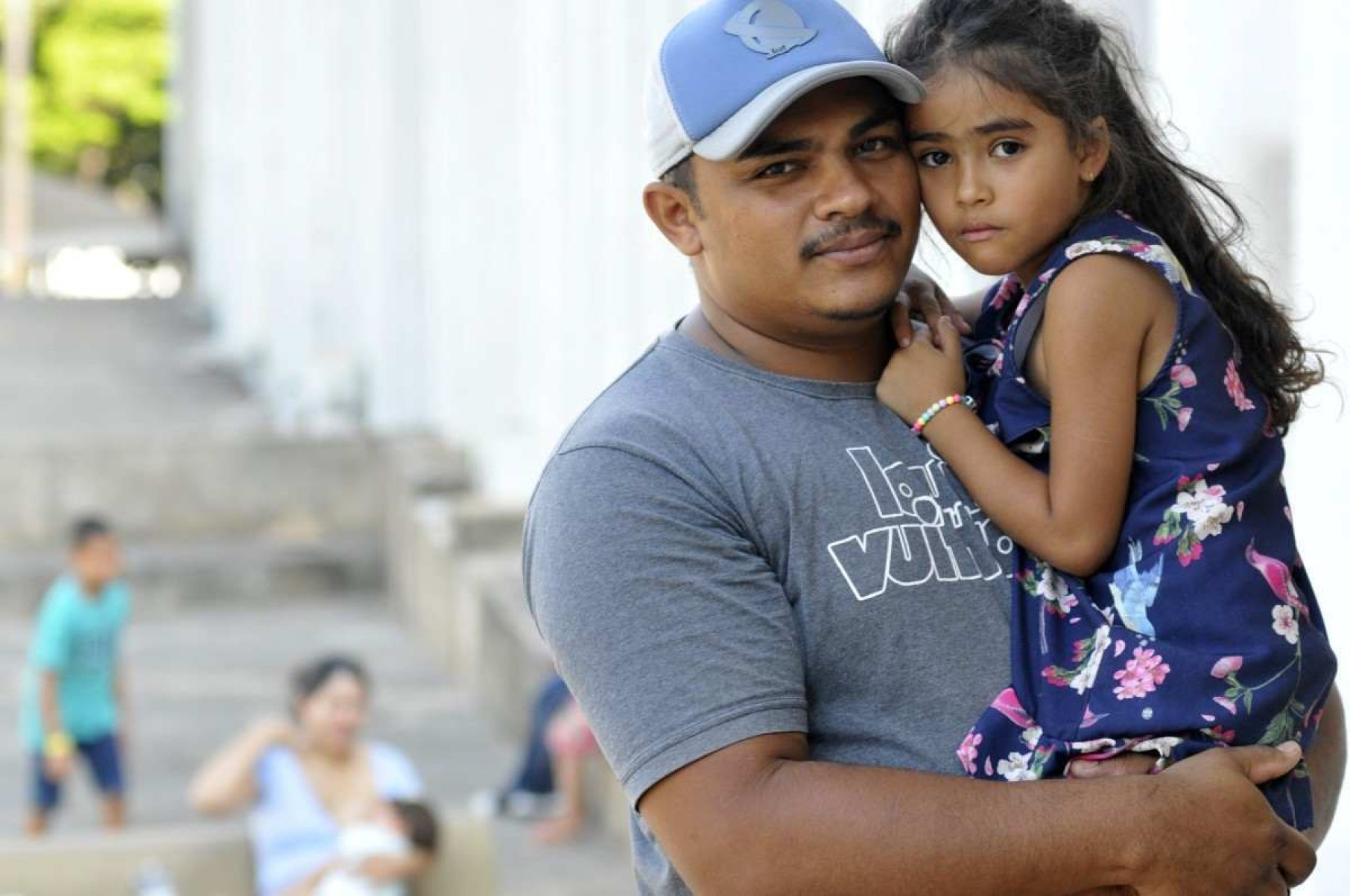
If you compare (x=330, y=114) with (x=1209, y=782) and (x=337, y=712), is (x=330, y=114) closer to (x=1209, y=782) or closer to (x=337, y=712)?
(x=337, y=712)

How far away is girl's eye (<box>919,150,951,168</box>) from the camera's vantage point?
99.7 inches

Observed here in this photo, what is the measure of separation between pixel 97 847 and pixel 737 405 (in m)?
5.14

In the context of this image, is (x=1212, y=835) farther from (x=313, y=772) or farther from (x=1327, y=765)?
(x=313, y=772)

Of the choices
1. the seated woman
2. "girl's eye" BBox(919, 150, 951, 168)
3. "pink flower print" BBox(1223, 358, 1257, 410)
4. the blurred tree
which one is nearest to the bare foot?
the seated woman

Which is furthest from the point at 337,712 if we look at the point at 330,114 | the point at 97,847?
the point at 330,114

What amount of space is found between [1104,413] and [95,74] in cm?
3883

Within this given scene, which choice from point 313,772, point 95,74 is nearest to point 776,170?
point 313,772

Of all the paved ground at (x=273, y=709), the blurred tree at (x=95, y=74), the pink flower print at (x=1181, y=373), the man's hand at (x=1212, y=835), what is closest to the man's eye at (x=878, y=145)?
the pink flower print at (x=1181, y=373)

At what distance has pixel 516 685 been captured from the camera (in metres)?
11.5

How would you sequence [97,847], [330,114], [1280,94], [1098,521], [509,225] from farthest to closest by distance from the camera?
[330,114] → [509,225] → [97,847] → [1280,94] → [1098,521]

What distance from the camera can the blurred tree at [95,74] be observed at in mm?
38469

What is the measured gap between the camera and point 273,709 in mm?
12602

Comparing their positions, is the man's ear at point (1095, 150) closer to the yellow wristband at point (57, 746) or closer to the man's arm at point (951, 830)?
the man's arm at point (951, 830)

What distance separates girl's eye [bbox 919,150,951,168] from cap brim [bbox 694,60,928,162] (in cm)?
16
